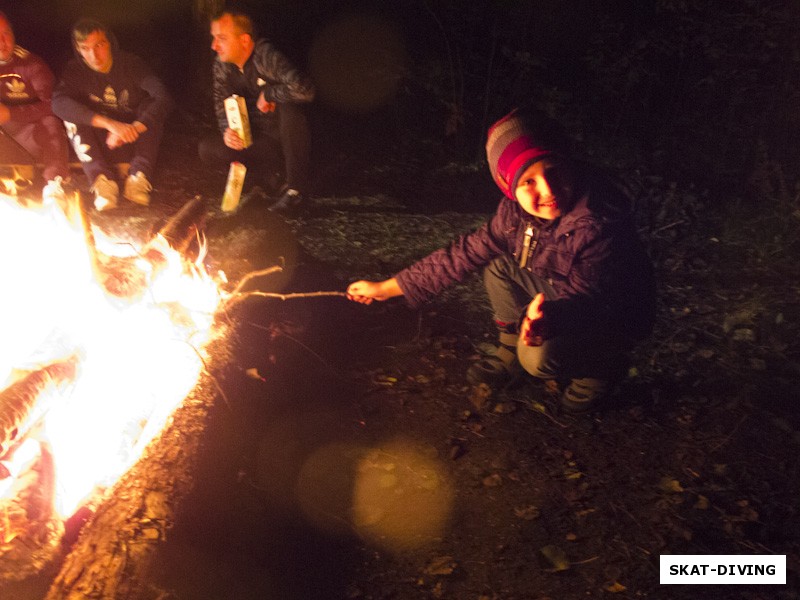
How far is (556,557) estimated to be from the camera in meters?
2.95

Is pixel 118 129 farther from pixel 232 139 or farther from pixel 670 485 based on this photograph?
pixel 670 485

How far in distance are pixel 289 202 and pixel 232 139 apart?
2.90ft

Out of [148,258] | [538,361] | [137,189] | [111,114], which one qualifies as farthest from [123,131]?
[538,361]

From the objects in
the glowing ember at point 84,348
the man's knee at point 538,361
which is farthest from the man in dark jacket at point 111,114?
the man's knee at point 538,361

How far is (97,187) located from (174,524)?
466cm

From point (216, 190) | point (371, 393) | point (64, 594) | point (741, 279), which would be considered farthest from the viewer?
point (216, 190)

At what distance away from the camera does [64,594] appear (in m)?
2.42

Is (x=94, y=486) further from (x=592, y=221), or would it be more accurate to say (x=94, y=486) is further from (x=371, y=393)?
(x=592, y=221)

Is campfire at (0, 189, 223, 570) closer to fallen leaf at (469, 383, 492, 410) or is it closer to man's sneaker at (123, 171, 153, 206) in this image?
fallen leaf at (469, 383, 492, 410)

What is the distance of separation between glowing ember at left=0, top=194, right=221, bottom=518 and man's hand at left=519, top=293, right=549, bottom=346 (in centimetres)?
178

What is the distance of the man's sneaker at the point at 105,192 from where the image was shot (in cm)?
618

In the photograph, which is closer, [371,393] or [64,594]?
[64,594]

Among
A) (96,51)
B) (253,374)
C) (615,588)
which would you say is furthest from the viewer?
(96,51)

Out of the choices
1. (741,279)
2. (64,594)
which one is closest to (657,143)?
(741,279)
